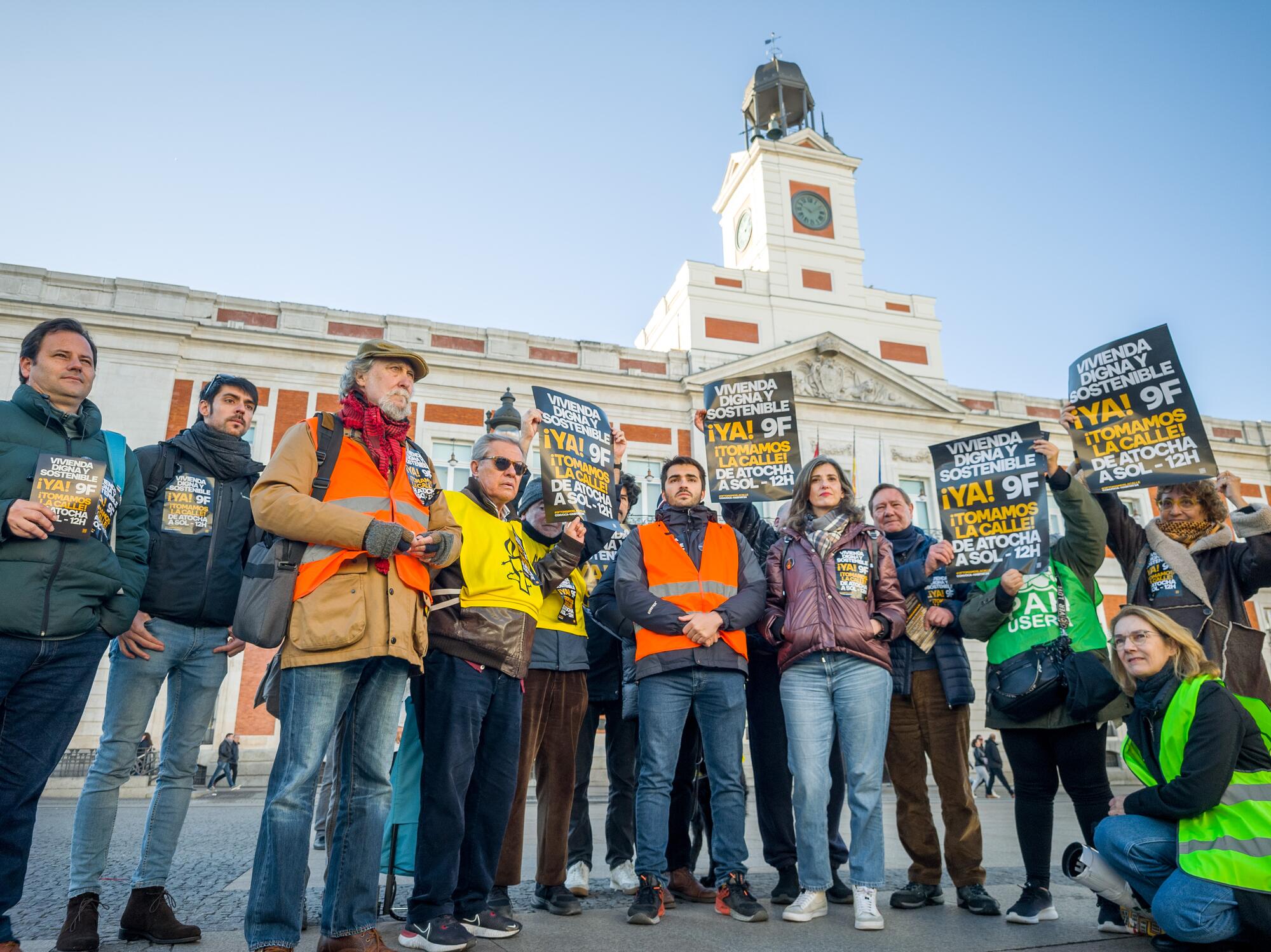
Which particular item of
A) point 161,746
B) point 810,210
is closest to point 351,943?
point 161,746

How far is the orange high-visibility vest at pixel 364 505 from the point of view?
302 cm

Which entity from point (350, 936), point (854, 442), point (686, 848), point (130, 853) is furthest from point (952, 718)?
point (854, 442)

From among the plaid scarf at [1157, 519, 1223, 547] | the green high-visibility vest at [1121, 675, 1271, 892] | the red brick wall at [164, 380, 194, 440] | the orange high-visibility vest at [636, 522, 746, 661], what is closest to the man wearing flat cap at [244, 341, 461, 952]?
the orange high-visibility vest at [636, 522, 746, 661]

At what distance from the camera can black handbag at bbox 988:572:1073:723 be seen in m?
4.05

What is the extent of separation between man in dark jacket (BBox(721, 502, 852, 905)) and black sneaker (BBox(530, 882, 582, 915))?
1037mm

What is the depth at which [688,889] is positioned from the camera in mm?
4230

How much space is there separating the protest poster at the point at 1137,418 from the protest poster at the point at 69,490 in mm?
5128

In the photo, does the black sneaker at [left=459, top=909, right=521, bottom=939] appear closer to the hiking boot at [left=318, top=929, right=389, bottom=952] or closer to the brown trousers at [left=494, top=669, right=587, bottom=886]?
the brown trousers at [left=494, top=669, right=587, bottom=886]

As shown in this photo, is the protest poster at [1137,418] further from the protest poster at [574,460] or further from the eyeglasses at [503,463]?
the eyeglasses at [503,463]

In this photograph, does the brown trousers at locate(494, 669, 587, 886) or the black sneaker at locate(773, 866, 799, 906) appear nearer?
the brown trousers at locate(494, 669, 587, 886)

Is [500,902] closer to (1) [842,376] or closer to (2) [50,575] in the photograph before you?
(2) [50,575]

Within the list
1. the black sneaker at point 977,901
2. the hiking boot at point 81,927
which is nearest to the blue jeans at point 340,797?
the hiking boot at point 81,927

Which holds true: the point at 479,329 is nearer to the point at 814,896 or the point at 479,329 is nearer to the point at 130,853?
the point at 130,853

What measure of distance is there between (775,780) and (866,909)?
3.00ft
